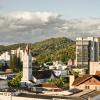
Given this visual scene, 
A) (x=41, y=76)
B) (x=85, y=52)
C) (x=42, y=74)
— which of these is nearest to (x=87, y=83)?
(x=41, y=76)

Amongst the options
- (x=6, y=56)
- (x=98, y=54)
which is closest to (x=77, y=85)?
(x=98, y=54)

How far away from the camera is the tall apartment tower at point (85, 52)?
151m

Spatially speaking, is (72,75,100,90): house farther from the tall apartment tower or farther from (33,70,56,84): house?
the tall apartment tower

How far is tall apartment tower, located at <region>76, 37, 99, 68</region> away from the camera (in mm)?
151000

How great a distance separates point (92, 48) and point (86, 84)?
9296 cm

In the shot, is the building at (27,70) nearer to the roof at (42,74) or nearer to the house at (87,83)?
the roof at (42,74)

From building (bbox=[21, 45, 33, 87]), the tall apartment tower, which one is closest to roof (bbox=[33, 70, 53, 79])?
building (bbox=[21, 45, 33, 87])

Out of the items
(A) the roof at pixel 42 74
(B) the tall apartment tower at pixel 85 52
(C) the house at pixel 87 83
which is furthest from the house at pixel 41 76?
(B) the tall apartment tower at pixel 85 52

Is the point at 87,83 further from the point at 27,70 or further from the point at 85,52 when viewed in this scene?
the point at 85,52

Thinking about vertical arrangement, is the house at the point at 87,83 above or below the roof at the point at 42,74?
below

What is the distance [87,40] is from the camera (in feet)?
507

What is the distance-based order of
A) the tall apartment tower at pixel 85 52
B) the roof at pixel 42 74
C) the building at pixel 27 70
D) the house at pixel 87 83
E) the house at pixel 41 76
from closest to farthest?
the house at pixel 87 83, the building at pixel 27 70, the house at pixel 41 76, the roof at pixel 42 74, the tall apartment tower at pixel 85 52

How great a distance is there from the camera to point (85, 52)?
498 ft

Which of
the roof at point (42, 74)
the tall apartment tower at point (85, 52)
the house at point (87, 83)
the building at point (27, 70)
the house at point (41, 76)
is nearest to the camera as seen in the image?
the house at point (87, 83)
